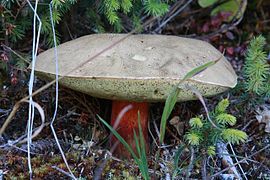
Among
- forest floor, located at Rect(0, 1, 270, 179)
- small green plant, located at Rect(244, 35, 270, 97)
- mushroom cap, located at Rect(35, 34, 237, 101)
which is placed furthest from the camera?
small green plant, located at Rect(244, 35, 270, 97)

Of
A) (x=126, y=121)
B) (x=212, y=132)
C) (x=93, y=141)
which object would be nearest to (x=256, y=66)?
(x=212, y=132)

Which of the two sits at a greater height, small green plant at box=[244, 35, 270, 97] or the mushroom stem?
small green plant at box=[244, 35, 270, 97]

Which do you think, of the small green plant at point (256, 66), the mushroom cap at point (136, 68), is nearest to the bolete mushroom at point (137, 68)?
the mushroom cap at point (136, 68)

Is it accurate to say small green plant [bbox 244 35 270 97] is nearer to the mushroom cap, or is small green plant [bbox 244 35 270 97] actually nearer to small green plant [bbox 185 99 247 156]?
the mushroom cap

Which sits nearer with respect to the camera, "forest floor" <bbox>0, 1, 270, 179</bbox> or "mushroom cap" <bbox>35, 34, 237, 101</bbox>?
"mushroom cap" <bbox>35, 34, 237, 101</bbox>

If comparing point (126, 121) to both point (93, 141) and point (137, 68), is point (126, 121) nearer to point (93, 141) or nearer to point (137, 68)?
point (93, 141)

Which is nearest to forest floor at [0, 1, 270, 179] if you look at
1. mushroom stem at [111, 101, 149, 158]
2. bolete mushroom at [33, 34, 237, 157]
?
mushroom stem at [111, 101, 149, 158]

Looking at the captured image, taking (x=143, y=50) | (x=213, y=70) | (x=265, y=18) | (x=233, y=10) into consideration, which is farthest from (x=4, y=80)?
(x=265, y=18)

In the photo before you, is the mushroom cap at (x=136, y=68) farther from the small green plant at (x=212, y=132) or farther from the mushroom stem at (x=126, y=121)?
the mushroom stem at (x=126, y=121)
